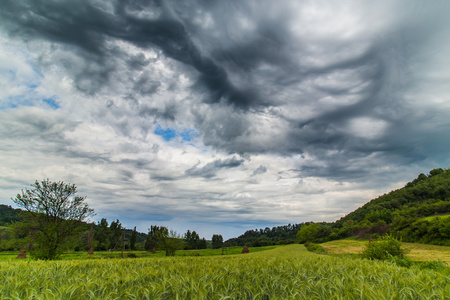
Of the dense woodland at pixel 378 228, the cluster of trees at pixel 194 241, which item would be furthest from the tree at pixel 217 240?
the cluster of trees at pixel 194 241

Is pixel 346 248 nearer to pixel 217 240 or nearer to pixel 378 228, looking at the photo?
pixel 378 228

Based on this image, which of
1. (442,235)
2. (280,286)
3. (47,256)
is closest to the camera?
(280,286)

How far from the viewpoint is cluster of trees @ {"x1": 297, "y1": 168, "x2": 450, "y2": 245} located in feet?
174

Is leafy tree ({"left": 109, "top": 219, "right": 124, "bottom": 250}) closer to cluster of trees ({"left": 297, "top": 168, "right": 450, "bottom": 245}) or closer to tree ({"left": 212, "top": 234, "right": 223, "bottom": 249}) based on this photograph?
tree ({"left": 212, "top": 234, "right": 223, "bottom": 249})

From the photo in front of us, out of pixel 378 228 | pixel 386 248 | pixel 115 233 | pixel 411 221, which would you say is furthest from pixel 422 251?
pixel 115 233

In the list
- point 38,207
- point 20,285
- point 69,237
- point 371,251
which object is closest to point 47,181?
point 38,207

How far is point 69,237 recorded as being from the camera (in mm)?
28719

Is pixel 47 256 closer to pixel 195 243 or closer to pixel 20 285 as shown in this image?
pixel 20 285

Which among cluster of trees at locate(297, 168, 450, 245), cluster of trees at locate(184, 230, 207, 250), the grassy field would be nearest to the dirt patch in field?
the grassy field

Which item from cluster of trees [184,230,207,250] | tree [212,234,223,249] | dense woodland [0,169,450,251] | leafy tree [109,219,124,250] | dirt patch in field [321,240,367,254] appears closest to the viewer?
dirt patch in field [321,240,367,254]

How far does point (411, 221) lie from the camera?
211 feet

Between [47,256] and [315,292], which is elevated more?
[315,292]

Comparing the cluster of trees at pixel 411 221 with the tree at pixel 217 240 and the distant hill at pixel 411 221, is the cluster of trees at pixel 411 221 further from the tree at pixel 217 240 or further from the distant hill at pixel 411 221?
the tree at pixel 217 240

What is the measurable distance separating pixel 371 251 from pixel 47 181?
41.1 m
